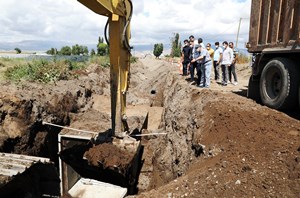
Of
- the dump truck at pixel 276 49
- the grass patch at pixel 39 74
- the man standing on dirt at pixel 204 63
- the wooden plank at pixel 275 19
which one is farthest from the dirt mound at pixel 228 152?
the grass patch at pixel 39 74

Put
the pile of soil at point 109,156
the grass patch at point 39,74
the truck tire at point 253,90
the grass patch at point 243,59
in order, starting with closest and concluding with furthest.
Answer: the pile of soil at point 109,156
the truck tire at point 253,90
the grass patch at point 39,74
the grass patch at point 243,59

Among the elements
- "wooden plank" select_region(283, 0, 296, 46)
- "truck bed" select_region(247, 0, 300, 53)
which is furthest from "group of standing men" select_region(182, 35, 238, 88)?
"wooden plank" select_region(283, 0, 296, 46)

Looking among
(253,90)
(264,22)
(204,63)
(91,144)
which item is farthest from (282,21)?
(91,144)

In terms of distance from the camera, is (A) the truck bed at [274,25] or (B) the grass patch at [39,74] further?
(B) the grass patch at [39,74]

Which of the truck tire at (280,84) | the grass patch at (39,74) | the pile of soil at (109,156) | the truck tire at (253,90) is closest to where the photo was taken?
the truck tire at (280,84)

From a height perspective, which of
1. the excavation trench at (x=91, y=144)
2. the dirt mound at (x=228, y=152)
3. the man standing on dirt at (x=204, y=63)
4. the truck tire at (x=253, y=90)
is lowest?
the excavation trench at (x=91, y=144)

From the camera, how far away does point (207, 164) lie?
4.52m

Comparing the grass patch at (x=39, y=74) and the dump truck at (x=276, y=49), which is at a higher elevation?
the dump truck at (x=276, y=49)

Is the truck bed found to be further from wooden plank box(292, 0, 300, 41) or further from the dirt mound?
the dirt mound

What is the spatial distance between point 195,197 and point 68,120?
671 centimetres

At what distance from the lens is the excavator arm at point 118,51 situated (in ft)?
16.5

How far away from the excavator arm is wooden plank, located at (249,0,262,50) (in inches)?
116

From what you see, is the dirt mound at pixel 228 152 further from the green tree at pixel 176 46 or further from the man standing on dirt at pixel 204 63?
the green tree at pixel 176 46

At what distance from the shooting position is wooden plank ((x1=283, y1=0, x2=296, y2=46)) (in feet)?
17.7
